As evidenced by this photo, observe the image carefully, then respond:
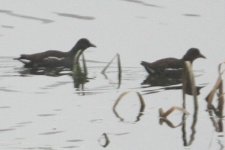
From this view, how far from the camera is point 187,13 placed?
21.3 meters

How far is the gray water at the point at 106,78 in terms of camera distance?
39.0 ft

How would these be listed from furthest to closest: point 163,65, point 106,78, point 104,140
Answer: point 163,65, point 106,78, point 104,140

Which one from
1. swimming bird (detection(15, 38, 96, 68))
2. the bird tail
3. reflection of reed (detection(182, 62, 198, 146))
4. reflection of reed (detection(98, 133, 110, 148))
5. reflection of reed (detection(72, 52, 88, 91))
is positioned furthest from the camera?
swimming bird (detection(15, 38, 96, 68))

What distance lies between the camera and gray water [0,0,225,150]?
39.0 ft

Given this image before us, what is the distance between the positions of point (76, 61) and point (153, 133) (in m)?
3.52

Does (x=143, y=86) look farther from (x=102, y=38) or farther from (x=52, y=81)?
(x=102, y=38)

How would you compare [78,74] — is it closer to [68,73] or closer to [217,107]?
[68,73]

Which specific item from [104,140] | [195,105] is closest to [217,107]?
[195,105]

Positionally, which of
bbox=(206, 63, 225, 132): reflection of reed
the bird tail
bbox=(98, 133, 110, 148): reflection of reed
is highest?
the bird tail

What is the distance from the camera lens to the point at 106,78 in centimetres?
1609

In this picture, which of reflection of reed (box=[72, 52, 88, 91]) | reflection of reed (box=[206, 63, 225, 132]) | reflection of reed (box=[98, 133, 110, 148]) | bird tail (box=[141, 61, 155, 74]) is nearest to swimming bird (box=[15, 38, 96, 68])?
bird tail (box=[141, 61, 155, 74])

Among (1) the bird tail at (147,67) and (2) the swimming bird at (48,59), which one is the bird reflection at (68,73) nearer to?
(2) the swimming bird at (48,59)

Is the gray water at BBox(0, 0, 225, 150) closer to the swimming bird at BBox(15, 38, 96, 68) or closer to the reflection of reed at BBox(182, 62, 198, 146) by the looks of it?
the reflection of reed at BBox(182, 62, 198, 146)

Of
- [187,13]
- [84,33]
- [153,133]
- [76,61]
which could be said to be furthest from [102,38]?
[153,133]
